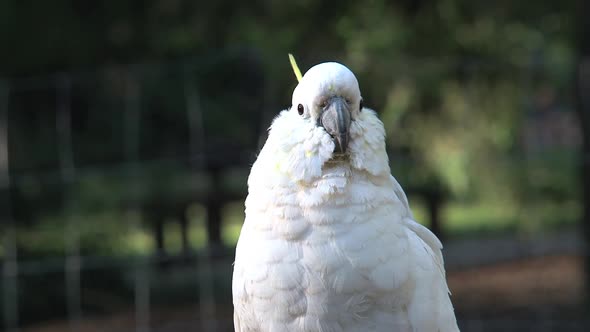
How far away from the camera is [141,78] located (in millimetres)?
5711

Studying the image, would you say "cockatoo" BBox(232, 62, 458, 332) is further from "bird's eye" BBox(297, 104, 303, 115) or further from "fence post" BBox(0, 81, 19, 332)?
"fence post" BBox(0, 81, 19, 332)

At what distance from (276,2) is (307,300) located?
174 inches

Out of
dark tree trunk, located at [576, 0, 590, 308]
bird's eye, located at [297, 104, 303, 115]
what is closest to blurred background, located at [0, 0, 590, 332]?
dark tree trunk, located at [576, 0, 590, 308]

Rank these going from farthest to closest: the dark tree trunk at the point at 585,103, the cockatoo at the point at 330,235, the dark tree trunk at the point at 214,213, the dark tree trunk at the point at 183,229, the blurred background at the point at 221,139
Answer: the dark tree trunk at the point at 183,229
the dark tree trunk at the point at 214,213
the blurred background at the point at 221,139
the dark tree trunk at the point at 585,103
the cockatoo at the point at 330,235

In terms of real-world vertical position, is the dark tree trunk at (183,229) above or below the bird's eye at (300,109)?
above

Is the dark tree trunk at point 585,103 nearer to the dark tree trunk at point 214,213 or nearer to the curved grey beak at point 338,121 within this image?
the dark tree trunk at point 214,213

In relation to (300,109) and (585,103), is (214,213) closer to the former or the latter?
(585,103)

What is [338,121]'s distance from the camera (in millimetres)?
1958

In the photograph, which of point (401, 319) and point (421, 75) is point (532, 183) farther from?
point (401, 319)

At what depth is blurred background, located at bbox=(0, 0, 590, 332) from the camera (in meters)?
5.30

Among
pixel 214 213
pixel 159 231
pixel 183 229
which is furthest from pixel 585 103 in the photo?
pixel 159 231

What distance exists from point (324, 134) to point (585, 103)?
355 cm

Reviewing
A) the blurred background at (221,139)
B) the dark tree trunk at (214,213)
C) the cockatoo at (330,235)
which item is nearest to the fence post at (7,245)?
the blurred background at (221,139)

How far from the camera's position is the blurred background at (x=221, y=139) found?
5305 millimetres
